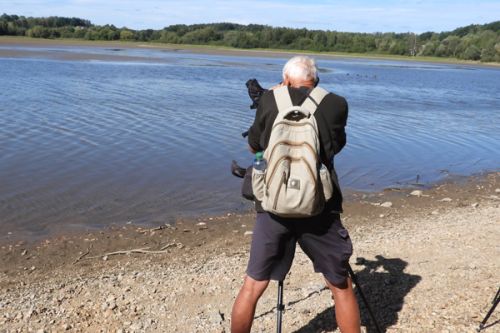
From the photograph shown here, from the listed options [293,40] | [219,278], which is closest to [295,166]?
[219,278]

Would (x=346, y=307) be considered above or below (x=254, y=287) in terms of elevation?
below

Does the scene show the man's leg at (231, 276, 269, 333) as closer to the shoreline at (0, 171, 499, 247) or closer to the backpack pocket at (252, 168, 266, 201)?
the backpack pocket at (252, 168, 266, 201)

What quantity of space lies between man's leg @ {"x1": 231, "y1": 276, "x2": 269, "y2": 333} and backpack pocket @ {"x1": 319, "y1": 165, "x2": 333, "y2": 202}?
79 cm

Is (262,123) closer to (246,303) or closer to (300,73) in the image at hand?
(300,73)

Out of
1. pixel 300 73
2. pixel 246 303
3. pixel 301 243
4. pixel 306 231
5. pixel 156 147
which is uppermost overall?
pixel 300 73

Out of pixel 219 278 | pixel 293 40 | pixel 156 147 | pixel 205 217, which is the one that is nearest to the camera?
pixel 219 278

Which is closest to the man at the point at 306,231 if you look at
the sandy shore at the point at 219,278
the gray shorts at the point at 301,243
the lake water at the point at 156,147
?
the gray shorts at the point at 301,243

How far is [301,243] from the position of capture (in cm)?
378

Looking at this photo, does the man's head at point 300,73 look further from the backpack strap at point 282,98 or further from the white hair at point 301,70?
the backpack strap at point 282,98

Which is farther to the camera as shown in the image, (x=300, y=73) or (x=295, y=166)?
(x=300, y=73)

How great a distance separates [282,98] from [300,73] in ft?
0.81

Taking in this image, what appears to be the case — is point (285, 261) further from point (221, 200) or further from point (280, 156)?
point (221, 200)

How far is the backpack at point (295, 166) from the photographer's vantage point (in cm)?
343

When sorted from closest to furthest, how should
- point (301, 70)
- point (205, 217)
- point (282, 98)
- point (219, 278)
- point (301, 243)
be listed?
point (282, 98) < point (301, 70) < point (301, 243) < point (219, 278) < point (205, 217)
